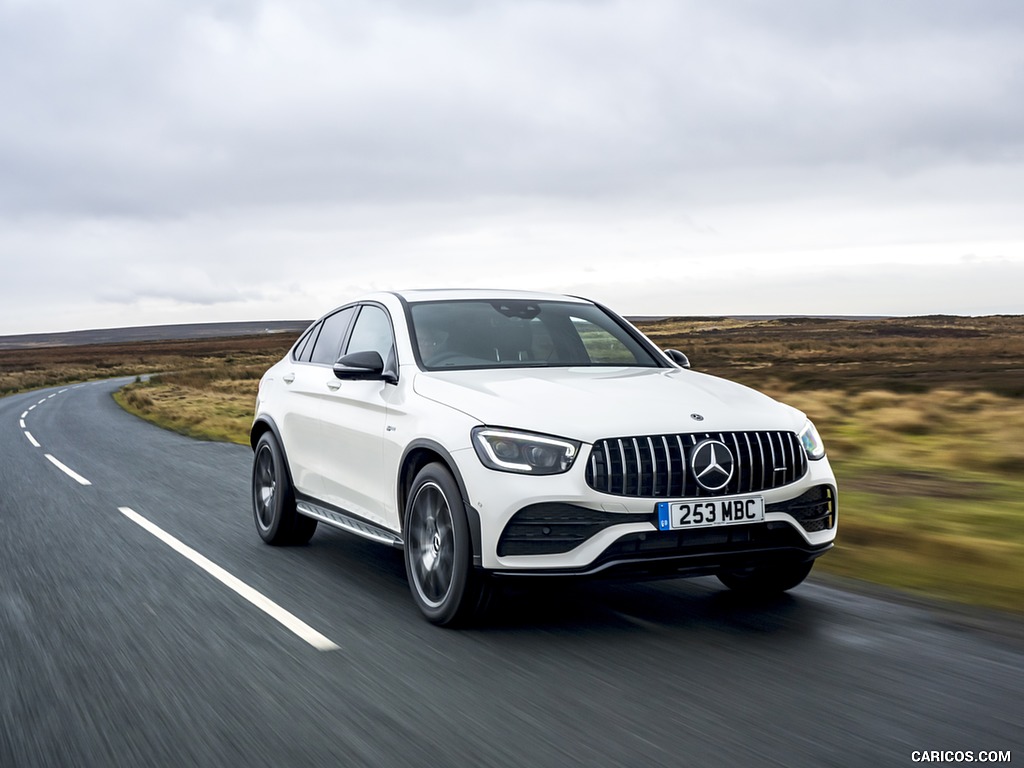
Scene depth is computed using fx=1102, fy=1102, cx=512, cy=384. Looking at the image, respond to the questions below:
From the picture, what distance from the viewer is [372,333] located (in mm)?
7008

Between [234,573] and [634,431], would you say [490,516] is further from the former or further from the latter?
[234,573]

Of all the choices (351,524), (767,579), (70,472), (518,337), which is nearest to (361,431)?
(351,524)

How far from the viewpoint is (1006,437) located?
46.3 feet

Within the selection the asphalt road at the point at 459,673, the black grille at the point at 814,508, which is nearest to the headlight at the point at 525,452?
the asphalt road at the point at 459,673

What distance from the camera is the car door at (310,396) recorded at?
729 cm

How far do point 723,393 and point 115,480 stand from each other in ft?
29.2

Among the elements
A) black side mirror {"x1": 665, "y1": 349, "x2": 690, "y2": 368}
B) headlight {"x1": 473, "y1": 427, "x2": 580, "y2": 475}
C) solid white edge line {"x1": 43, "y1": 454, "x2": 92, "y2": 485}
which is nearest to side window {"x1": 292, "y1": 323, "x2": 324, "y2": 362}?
black side mirror {"x1": 665, "y1": 349, "x2": 690, "y2": 368}

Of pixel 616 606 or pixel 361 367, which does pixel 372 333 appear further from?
pixel 616 606

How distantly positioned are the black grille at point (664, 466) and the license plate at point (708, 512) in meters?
0.05

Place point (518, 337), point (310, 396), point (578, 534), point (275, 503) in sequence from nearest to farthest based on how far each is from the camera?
point (578, 534), point (518, 337), point (310, 396), point (275, 503)

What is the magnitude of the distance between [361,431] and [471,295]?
120cm

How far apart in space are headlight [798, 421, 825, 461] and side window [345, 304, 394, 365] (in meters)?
2.41

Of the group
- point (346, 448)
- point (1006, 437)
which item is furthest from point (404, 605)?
point (1006, 437)

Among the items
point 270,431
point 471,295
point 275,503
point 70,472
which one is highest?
point 471,295
